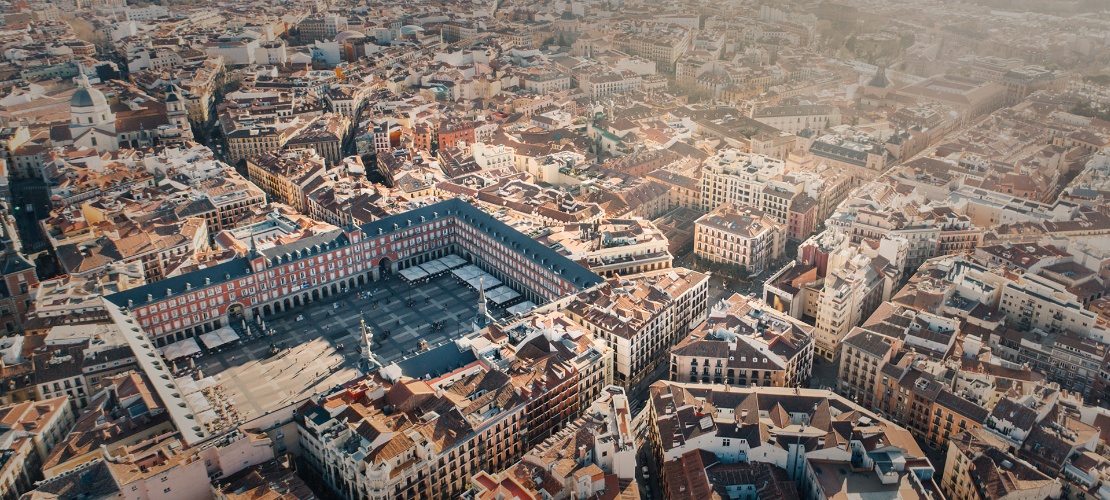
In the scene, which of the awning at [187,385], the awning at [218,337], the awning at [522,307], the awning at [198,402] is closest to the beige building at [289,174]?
the awning at [218,337]

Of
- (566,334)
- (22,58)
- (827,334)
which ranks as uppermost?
(22,58)

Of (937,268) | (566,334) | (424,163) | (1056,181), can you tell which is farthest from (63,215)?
(1056,181)

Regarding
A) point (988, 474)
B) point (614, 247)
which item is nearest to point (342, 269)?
point (614, 247)

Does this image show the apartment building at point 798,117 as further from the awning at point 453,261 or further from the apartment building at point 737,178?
the awning at point 453,261

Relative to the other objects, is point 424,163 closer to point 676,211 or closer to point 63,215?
point 676,211

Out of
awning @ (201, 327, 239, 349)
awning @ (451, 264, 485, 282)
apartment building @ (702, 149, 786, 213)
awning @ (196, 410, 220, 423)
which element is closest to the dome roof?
awning @ (201, 327, 239, 349)

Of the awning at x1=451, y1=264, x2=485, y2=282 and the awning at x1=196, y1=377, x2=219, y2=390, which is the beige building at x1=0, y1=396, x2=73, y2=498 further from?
the awning at x1=451, y1=264, x2=485, y2=282
